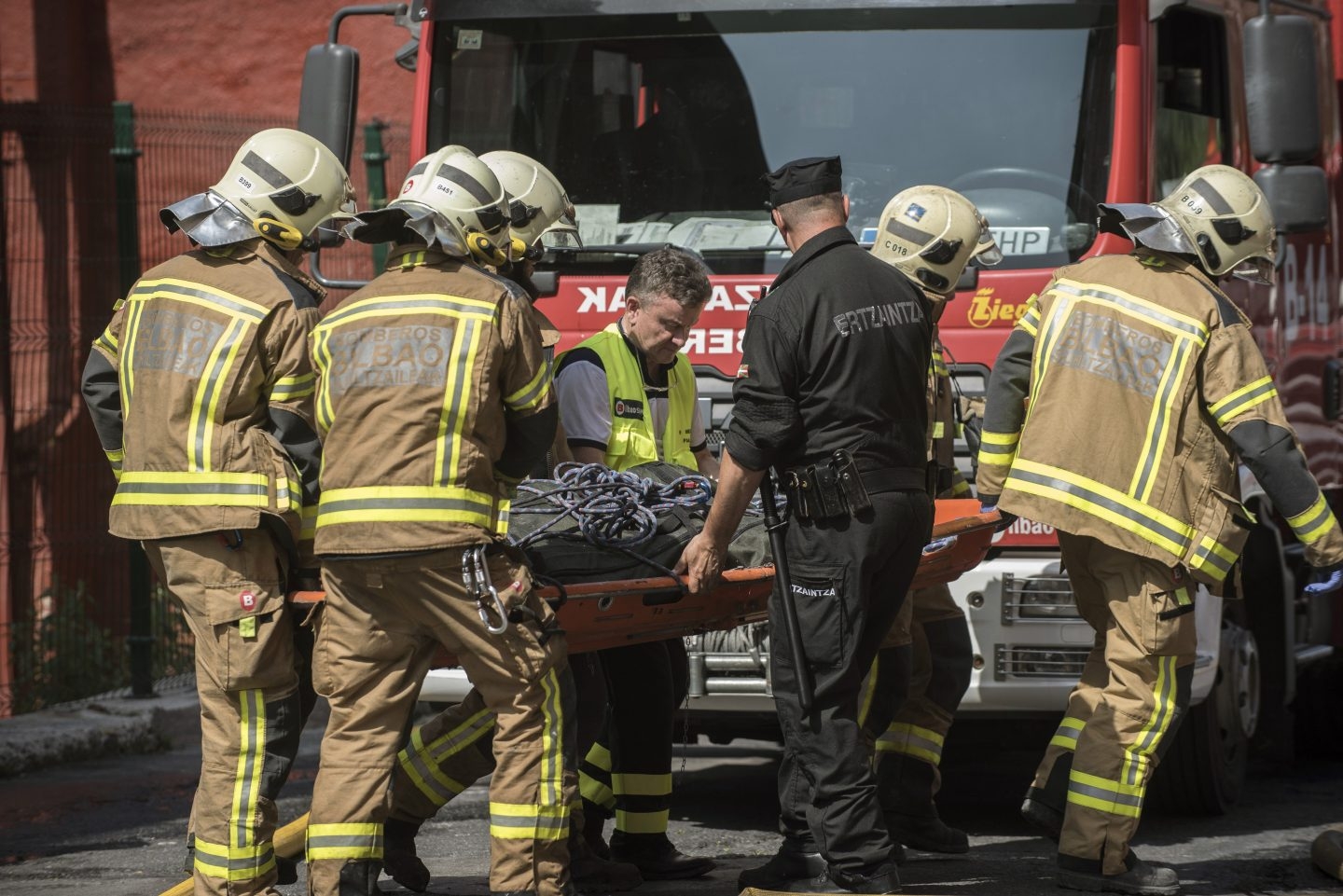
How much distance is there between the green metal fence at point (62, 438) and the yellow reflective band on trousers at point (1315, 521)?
5622mm

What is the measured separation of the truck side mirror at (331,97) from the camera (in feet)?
22.9

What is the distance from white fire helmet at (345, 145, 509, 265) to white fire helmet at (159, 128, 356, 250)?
0.81 feet

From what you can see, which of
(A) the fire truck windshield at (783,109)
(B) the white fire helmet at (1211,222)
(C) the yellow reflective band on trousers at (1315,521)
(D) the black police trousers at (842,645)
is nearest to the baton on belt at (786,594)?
(D) the black police trousers at (842,645)

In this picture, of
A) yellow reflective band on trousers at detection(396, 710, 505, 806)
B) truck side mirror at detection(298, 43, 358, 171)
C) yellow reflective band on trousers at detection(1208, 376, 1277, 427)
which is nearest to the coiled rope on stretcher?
yellow reflective band on trousers at detection(396, 710, 505, 806)

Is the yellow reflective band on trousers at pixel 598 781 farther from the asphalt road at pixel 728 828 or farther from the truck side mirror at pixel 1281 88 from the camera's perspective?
the truck side mirror at pixel 1281 88

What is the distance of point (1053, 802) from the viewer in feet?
17.8

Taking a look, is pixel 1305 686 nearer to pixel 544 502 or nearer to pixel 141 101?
pixel 544 502

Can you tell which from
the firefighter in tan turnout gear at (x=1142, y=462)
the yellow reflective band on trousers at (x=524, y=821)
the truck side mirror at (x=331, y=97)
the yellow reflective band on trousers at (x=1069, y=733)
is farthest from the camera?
the truck side mirror at (x=331, y=97)

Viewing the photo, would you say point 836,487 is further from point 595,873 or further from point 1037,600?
point 1037,600

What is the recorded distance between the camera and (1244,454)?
5.05 meters

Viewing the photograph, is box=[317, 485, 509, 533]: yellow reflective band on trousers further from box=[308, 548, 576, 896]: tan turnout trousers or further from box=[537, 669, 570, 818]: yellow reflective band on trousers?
box=[537, 669, 570, 818]: yellow reflective band on trousers

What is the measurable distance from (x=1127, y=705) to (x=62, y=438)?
20.8ft

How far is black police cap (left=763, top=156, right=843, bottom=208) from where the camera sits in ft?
16.7

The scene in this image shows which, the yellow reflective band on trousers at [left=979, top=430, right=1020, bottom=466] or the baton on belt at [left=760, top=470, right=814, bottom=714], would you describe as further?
the yellow reflective band on trousers at [left=979, top=430, right=1020, bottom=466]
